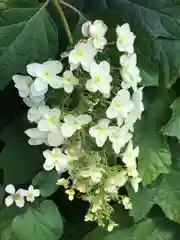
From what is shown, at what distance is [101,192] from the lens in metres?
0.86

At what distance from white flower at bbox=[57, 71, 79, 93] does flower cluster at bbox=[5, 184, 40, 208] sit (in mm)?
190

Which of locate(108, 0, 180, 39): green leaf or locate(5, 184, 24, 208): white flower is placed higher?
locate(108, 0, 180, 39): green leaf

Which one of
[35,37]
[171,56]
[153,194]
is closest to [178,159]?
[153,194]

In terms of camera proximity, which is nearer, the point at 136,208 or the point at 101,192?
the point at 101,192

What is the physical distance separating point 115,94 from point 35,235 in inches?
10.8

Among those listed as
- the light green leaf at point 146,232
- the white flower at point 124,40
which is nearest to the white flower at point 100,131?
the white flower at point 124,40

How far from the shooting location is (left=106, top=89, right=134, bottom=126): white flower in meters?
0.80

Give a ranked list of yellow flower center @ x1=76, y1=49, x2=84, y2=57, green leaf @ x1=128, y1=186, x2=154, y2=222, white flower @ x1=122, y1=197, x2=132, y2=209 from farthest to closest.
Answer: green leaf @ x1=128, y1=186, x2=154, y2=222, white flower @ x1=122, y1=197, x2=132, y2=209, yellow flower center @ x1=76, y1=49, x2=84, y2=57

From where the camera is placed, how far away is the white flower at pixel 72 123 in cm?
78

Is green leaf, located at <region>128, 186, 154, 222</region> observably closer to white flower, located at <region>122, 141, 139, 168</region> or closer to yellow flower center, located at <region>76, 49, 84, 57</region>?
white flower, located at <region>122, 141, 139, 168</region>

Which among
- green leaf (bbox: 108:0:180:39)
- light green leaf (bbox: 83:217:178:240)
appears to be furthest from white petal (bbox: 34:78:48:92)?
light green leaf (bbox: 83:217:178:240)

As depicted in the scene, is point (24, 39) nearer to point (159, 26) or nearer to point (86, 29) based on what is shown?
point (86, 29)

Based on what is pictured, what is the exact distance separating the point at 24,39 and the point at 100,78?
0.15 metres

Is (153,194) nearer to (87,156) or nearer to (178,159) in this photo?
(178,159)
